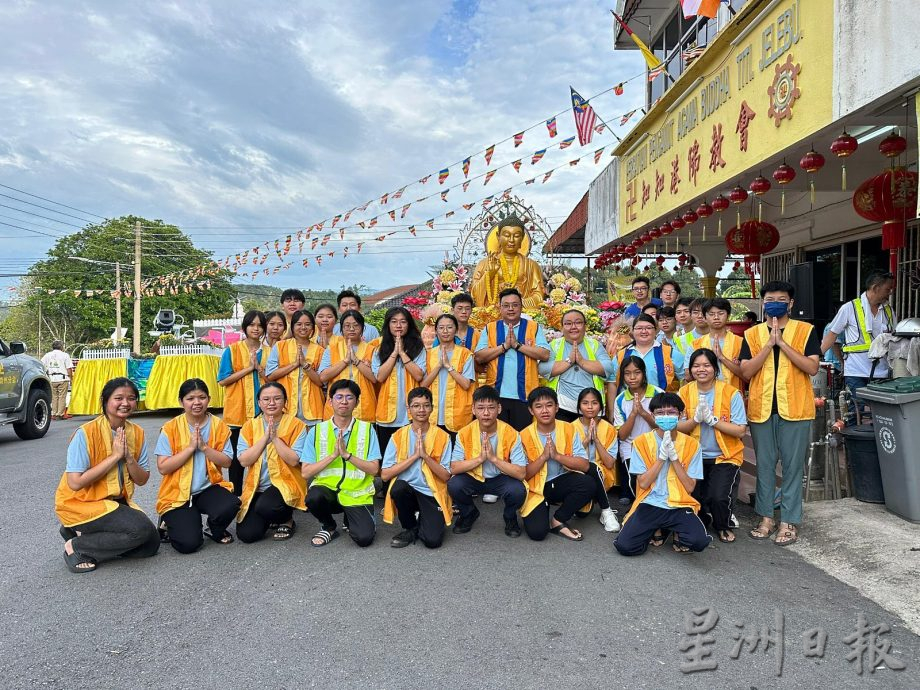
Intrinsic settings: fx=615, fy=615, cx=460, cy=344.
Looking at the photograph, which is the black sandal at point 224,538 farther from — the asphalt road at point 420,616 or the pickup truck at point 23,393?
the pickup truck at point 23,393

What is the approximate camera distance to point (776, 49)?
4887 millimetres

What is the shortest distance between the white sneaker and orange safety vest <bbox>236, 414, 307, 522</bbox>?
6.77 ft

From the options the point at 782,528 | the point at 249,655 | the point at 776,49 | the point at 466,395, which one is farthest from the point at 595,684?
the point at 776,49

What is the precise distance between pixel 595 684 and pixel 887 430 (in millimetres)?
2991

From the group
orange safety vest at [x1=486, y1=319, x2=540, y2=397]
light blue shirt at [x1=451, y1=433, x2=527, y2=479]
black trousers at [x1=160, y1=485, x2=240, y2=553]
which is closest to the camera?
black trousers at [x1=160, y1=485, x2=240, y2=553]

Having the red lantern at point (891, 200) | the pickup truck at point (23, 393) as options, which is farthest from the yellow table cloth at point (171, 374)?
the red lantern at point (891, 200)

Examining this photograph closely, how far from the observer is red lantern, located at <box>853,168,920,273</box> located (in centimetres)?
513

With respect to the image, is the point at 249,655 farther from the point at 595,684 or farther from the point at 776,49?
Answer: the point at 776,49

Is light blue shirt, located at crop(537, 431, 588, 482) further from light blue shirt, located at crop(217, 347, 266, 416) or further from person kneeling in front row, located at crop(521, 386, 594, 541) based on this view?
light blue shirt, located at crop(217, 347, 266, 416)

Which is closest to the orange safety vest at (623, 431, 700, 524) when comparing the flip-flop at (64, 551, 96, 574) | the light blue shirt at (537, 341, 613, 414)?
the light blue shirt at (537, 341, 613, 414)

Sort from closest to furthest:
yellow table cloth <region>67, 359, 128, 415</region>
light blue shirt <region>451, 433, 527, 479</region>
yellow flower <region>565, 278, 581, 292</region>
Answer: light blue shirt <region>451, 433, 527, 479</region> → yellow flower <region>565, 278, 581, 292</region> → yellow table cloth <region>67, 359, 128, 415</region>

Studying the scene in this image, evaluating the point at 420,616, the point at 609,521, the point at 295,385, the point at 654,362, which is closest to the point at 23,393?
the point at 295,385

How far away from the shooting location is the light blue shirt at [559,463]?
420 centimetres

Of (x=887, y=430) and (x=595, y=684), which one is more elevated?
(x=887, y=430)
